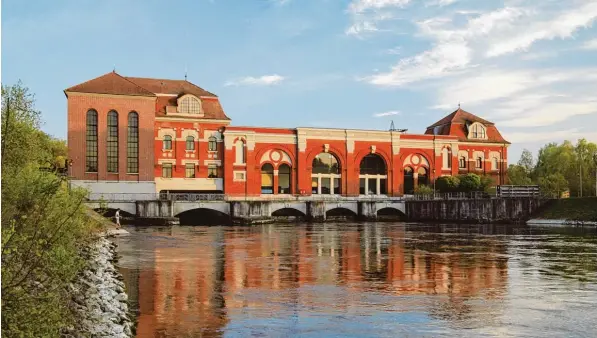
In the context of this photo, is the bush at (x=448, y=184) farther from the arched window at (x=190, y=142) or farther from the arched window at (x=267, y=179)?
the arched window at (x=190, y=142)

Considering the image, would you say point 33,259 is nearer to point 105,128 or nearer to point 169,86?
point 105,128

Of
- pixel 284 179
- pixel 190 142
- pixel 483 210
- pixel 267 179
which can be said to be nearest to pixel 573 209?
pixel 483 210

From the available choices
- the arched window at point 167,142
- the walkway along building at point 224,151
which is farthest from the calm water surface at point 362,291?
the arched window at point 167,142

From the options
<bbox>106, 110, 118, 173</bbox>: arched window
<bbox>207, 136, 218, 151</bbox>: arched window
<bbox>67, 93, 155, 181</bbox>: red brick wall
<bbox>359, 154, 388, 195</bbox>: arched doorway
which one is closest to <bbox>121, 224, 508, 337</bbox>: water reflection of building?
<bbox>67, 93, 155, 181</bbox>: red brick wall

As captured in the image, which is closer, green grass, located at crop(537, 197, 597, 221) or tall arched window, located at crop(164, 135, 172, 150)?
green grass, located at crop(537, 197, 597, 221)

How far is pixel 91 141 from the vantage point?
198 feet

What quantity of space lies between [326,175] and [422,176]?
13.3 metres

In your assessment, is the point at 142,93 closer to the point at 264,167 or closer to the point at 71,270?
the point at 264,167

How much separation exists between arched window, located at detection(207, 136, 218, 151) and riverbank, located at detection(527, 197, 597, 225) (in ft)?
111

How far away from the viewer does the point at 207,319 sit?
11969 millimetres

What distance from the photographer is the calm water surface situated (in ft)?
37.1

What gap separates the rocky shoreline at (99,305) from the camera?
1020cm

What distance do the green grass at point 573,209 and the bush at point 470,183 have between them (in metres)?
12.6

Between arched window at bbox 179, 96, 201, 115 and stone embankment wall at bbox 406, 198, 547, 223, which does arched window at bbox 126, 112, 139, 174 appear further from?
stone embankment wall at bbox 406, 198, 547, 223
